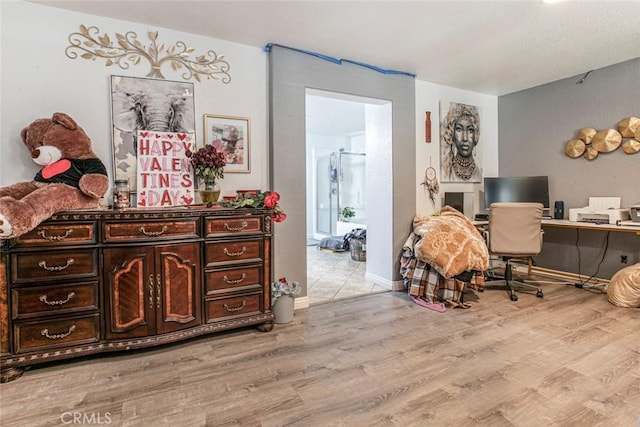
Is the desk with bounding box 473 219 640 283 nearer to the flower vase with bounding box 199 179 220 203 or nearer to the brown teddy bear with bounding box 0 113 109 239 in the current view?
the flower vase with bounding box 199 179 220 203

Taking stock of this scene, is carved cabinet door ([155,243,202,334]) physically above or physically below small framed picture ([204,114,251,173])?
below

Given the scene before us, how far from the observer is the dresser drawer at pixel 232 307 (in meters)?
2.54

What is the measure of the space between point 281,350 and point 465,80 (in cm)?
379

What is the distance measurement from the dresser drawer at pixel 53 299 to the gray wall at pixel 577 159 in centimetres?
507

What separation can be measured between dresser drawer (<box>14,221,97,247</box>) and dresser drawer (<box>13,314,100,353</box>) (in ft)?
1.60

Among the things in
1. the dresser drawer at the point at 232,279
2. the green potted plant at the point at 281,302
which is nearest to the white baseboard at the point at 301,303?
A: the green potted plant at the point at 281,302

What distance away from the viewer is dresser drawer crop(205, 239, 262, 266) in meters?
2.53

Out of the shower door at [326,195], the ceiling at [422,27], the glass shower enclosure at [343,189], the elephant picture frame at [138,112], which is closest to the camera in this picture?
the ceiling at [422,27]

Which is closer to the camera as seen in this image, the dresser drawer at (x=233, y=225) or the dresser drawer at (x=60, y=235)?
the dresser drawer at (x=60, y=235)

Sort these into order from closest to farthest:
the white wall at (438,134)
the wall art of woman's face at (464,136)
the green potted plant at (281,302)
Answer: the green potted plant at (281,302), the white wall at (438,134), the wall art of woman's face at (464,136)

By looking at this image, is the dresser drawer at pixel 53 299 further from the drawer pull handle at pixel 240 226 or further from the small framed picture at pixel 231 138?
the small framed picture at pixel 231 138

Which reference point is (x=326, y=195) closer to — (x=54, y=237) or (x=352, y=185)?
(x=352, y=185)

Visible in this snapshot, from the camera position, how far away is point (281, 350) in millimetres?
2406

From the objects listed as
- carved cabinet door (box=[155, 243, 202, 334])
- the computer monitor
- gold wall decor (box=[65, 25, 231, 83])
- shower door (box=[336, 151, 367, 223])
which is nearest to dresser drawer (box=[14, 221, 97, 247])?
carved cabinet door (box=[155, 243, 202, 334])
